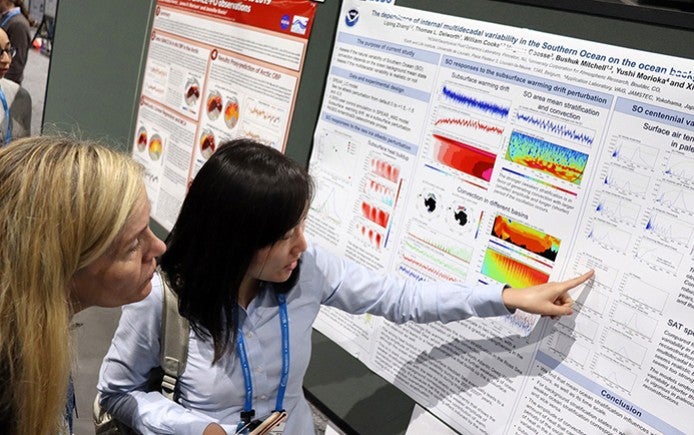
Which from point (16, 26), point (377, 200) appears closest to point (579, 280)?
point (377, 200)

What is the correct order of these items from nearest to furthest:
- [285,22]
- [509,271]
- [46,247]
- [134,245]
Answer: [46,247]
[134,245]
[509,271]
[285,22]

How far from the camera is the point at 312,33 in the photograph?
2.46 meters

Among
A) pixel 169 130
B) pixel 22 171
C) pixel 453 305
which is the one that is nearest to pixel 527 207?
pixel 453 305

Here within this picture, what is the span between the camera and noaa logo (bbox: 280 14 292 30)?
258 cm

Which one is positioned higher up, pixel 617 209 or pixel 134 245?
pixel 617 209

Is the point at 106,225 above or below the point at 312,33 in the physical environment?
below

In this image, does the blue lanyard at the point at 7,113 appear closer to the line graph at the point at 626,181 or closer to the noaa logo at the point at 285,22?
the noaa logo at the point at 285,22

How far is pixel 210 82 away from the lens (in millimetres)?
2984

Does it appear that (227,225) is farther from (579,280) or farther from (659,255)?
(659,255)

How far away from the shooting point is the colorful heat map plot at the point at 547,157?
1.64 meters

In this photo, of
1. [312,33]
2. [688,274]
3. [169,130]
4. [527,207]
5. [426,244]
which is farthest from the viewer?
[169,130]

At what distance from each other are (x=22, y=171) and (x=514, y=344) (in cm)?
123

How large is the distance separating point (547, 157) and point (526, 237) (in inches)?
8.1

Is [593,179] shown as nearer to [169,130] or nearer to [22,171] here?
[22,171]
